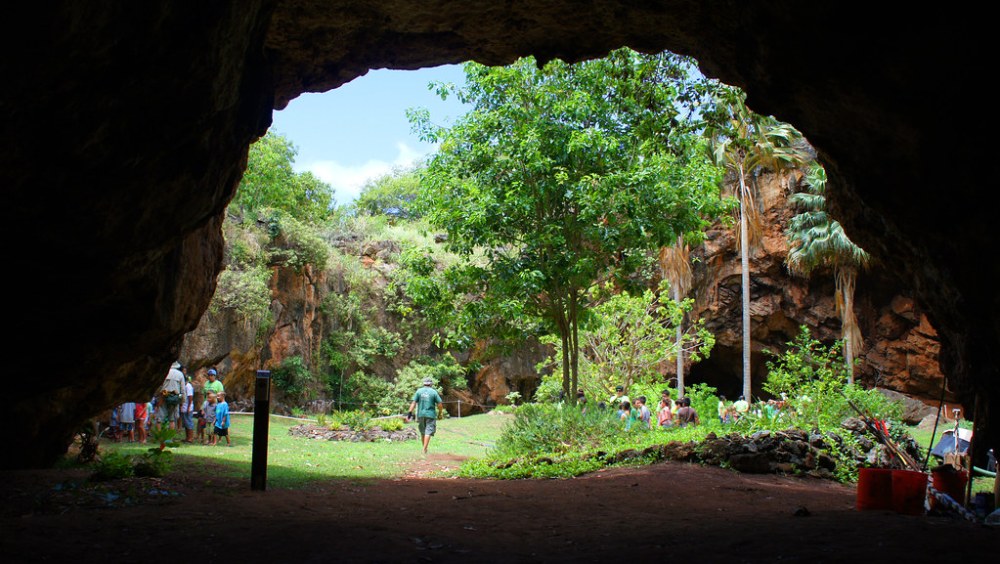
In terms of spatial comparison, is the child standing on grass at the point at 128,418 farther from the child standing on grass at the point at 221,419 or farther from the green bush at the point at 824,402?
the green bush at the point at 824,402

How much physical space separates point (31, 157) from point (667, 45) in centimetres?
597

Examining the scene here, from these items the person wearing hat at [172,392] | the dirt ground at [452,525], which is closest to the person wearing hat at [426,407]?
the person wearing hat at [172,392]

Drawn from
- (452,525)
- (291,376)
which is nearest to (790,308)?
(291,376)

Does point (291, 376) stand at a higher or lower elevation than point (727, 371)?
lower

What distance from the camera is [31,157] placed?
4.43 meters

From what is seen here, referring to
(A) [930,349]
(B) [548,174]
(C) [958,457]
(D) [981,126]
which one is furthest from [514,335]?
(A) [930,349]

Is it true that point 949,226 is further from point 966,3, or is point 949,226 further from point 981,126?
point 966,3

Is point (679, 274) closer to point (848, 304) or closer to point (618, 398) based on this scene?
point (618, 398)

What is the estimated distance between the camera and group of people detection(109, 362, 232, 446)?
45.4 ft

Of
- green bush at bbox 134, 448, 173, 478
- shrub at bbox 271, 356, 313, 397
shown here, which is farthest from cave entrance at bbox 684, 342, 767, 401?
green bush at bbox 134, 448, 173, 478

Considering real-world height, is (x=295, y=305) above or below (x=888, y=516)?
above

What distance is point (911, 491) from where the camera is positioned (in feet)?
20.6

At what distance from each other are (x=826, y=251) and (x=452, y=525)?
77.1ft

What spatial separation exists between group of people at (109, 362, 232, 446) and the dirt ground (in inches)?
241
